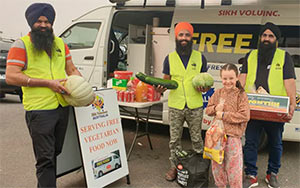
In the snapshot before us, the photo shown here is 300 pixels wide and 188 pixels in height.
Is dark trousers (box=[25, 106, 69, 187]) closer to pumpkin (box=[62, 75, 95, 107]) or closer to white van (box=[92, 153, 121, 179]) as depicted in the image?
pumpkin (box=[62, 75, 95, 107])

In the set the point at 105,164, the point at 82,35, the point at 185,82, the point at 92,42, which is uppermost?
the point at 82,35

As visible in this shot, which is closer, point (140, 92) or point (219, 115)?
point (219, 115)

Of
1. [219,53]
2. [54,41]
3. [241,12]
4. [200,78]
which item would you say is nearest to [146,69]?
[219,53]

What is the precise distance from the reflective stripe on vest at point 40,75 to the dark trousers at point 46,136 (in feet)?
0.21

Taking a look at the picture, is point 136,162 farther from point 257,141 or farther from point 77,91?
point 77,91

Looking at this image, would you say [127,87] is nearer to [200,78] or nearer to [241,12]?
[200,78]

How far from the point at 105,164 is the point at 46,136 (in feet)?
2.91

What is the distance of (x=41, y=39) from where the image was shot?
234cm

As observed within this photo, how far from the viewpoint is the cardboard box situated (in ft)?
8.94

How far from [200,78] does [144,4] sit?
91.8 inches

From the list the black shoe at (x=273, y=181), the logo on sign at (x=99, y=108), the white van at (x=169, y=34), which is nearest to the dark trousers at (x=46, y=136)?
the logo on sign at (x=99, y=108)

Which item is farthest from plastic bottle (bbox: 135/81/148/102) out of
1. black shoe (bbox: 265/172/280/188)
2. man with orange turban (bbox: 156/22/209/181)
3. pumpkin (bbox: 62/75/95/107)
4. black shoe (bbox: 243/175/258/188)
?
black shoe (bbox: 265/172/280/188)

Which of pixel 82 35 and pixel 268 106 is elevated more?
pixel 82 35

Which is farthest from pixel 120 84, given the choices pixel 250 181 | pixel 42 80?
pixel 250 181
